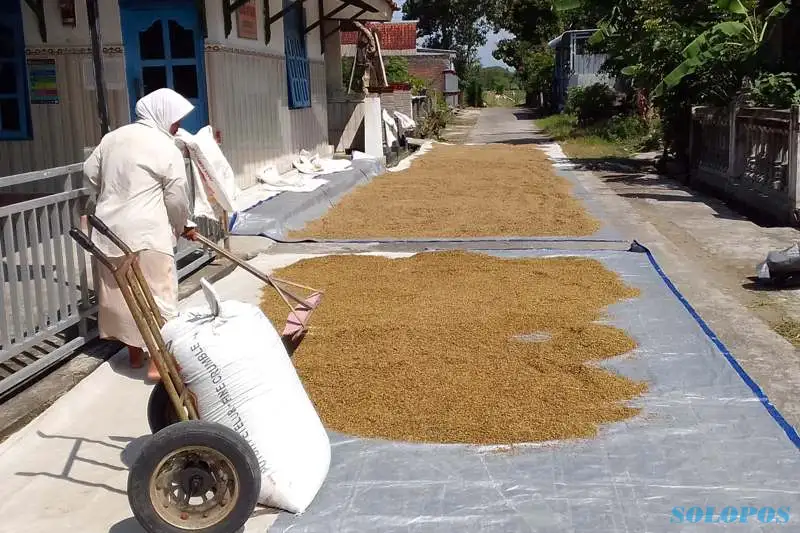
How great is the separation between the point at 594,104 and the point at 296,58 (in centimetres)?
1492

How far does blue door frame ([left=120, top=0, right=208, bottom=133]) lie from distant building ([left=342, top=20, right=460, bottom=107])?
3600 cm

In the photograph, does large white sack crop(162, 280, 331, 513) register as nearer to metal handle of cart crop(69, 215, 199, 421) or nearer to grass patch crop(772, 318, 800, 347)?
metal handle of cart crop(69, 215, 199, 421)

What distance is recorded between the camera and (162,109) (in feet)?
15.6

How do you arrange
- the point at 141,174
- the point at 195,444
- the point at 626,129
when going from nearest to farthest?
the point at 195,444 < the point at 141,174 < the point at 626,129

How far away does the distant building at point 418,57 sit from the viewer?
162 feet

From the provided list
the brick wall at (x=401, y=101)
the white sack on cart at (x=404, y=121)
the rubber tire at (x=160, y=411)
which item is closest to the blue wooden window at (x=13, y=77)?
the rubber tire at (x=160, y=411)

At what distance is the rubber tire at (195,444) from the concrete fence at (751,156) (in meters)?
8.62

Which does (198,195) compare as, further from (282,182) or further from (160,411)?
(282,182)

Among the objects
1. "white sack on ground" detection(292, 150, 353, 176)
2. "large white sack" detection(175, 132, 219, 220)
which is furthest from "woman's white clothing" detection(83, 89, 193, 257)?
"white sack on ground" detection(292, 150, 353, 176)

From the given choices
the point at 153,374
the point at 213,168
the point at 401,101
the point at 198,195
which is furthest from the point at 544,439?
the point at 401,101

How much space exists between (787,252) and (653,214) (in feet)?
14.3

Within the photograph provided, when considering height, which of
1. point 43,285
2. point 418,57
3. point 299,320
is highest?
point 418,57

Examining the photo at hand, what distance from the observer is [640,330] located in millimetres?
5738

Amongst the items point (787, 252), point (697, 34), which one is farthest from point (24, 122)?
point (697, 34)
